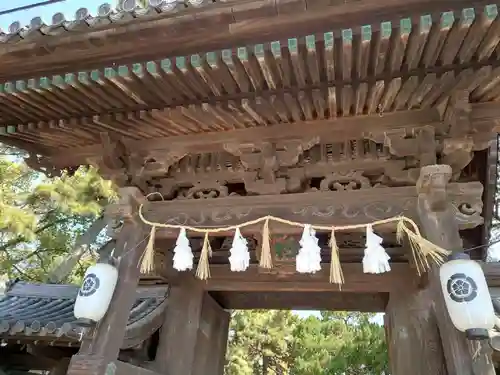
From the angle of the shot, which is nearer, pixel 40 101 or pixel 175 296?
pixel 40 101

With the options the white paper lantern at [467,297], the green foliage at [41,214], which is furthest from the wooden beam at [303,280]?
the green foliage at [41,214]

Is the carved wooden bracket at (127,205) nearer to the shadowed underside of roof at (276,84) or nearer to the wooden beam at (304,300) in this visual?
the shadowed underside of roof at (276,84)

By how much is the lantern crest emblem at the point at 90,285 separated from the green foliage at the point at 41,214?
6119 millimetres

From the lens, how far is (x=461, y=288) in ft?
8.82

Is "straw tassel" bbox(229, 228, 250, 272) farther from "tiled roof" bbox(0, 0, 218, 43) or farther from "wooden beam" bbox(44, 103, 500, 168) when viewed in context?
"tiled roof" bbox(0, 0, 218, 43)

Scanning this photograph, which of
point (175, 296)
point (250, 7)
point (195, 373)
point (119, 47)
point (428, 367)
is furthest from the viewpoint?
point (175, 296)

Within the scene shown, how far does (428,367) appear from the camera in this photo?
368cm

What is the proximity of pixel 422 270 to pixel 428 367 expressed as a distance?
844 mm

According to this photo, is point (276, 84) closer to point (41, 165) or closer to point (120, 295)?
point (120, 295)

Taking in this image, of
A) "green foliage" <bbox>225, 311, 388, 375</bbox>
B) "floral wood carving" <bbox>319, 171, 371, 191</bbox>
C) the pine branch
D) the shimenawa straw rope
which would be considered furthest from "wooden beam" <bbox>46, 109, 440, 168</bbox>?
the pine branch

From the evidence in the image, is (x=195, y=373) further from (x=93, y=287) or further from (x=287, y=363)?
(x=287, y=363)

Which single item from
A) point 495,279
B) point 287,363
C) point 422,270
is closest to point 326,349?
point 287,363

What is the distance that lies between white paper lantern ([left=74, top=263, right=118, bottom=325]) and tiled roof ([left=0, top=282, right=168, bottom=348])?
25.2 inches

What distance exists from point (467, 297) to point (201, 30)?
99.1 inches
